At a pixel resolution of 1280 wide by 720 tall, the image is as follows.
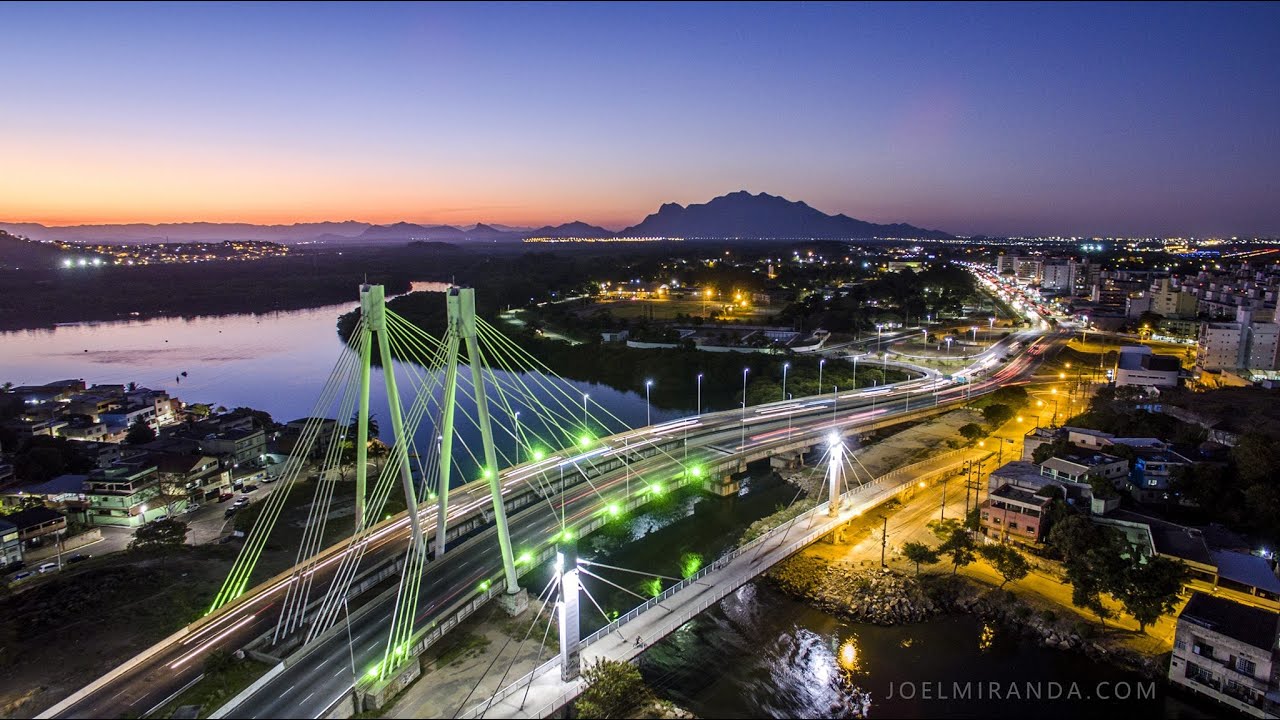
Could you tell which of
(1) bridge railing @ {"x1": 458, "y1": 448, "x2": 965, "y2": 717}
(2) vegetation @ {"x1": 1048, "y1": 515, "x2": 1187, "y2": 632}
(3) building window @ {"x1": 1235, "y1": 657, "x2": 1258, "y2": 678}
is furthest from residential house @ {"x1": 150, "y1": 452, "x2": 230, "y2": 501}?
(3) building window @ {"x1": 1235, "y1": 657, "x2": 1258, "y2": 678}

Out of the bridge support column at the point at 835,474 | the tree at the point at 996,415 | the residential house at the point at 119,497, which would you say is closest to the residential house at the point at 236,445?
the residential house at the point at 119,497

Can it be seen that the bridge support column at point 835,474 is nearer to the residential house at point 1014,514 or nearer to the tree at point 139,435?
the residential house at point 1014,514

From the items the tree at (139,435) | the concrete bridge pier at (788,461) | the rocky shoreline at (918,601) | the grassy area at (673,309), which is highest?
the grassy area at (673,309)

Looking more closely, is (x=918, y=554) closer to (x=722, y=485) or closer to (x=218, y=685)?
Result: (x=722, y=485)

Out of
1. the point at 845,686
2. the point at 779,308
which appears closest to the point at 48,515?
the point at 845,686

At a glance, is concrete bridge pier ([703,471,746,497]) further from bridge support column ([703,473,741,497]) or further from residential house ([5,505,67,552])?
residential house ([5,505,67,552])
